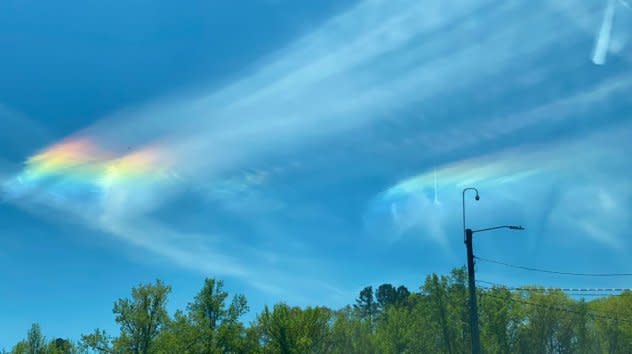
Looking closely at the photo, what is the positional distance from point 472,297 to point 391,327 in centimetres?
2942

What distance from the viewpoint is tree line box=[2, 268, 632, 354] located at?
3794 centimetres

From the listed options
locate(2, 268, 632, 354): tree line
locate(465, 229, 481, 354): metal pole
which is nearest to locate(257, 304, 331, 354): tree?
locate(2, 268, 632, 354): tree line

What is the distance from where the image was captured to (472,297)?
80.0 ft

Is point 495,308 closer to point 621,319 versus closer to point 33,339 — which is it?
point 621,319

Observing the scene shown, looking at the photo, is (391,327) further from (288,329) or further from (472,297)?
(472,297)

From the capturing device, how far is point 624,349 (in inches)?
2242

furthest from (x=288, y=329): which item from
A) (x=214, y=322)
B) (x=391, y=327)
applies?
(x=391, y=327)

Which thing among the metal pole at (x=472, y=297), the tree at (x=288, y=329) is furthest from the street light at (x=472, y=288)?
the tree at (x=288, y=329)

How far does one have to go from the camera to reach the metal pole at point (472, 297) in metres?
23.7

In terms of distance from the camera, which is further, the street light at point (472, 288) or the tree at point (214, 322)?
the tree at point (214, 322)

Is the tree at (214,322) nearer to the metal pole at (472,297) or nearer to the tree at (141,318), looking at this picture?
the tree at (141,318)

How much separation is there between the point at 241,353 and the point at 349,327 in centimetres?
2287

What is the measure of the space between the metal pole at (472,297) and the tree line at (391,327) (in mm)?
15130

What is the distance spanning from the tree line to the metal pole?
1513 cm
